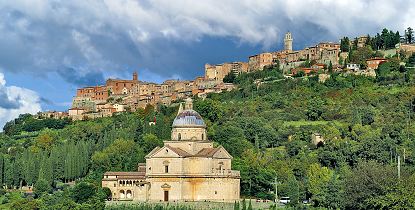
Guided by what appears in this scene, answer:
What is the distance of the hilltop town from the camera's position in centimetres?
11316

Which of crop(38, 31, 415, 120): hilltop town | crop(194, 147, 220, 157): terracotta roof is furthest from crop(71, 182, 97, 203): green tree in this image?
crop(38, 31, 415, 120): hilltop town

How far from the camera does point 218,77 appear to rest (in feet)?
428

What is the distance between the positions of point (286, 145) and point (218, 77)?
50.4 m

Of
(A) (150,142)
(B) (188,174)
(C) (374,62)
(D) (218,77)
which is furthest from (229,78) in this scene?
(B) (188,174)

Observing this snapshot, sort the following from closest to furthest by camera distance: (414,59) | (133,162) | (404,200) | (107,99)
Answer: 1. (404,200)
2. (133,162)
3. (414,59)
4. (107,99)

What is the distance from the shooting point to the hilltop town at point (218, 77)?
11316 cm

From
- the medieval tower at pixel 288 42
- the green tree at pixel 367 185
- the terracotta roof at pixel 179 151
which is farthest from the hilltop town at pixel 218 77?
the green tree at pixel 367 185

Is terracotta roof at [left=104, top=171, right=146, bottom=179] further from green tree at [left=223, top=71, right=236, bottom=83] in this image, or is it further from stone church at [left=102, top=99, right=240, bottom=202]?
green tree at [left=223, top=71, right=236, bottom=83]

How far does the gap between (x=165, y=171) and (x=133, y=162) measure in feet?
33.7

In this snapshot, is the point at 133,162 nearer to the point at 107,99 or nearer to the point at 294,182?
the point at 294,182

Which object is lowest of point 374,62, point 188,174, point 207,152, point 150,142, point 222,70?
point 188,174

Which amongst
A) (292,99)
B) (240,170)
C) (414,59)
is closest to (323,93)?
(292,99)

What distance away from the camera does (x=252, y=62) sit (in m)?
128

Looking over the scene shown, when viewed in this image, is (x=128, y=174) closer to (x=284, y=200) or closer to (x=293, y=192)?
(x=284, y=200)
